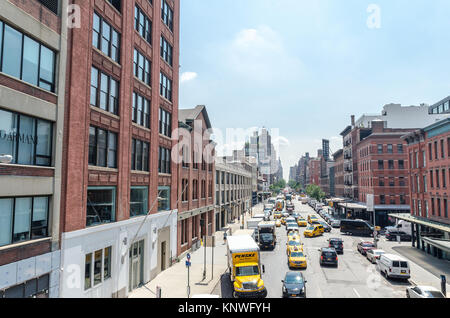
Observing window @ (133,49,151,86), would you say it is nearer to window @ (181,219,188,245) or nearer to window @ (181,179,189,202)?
window @ (181,179,189,202)

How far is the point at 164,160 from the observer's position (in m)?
29.5

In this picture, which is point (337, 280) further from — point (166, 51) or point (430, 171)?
point (166, 51)

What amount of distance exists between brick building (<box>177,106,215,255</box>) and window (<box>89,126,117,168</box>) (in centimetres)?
1084

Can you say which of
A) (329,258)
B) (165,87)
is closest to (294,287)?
(329,258)

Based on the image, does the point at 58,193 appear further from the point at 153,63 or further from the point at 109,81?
the point at 153,63

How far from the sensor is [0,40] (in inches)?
497

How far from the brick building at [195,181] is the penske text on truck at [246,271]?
9.76 m

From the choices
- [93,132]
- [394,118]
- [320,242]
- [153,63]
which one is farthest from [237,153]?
[93,132]

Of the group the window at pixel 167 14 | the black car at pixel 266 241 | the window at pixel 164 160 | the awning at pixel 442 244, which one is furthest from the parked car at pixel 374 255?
the window at pixel 167 14

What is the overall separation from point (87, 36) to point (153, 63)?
943 centimetres

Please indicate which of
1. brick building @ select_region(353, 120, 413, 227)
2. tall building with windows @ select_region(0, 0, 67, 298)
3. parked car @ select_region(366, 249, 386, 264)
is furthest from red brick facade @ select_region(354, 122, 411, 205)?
tall building with windows @ select_region(0, 0, 67, 298)

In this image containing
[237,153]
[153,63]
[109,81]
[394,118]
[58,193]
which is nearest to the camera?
[58,193]
